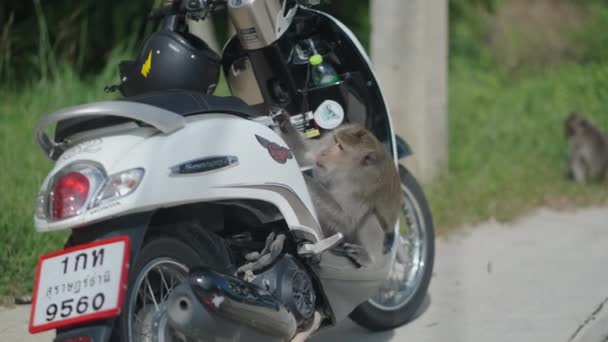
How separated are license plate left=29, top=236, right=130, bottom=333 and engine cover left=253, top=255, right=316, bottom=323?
0.71 metres

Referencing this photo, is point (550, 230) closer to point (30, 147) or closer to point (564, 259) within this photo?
point (564, 259)

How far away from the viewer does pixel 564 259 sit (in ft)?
21.2

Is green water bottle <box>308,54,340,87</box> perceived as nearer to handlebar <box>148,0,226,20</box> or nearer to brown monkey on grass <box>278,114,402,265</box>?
brown monkey on grass <box>278,114,402,265</box>

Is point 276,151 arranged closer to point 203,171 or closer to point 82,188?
point 203,171

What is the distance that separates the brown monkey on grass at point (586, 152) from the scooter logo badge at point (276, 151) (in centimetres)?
492

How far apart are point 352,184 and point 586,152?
177 inches

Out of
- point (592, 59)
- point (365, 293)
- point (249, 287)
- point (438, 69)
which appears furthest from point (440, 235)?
point (592, 59)

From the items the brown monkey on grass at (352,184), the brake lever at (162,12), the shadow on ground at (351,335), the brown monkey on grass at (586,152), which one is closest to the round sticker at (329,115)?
the brown monkey on grass at (352,184)

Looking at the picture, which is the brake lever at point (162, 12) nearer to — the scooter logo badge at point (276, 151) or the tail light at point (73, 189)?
the scooter logo badge at point (276, 151)

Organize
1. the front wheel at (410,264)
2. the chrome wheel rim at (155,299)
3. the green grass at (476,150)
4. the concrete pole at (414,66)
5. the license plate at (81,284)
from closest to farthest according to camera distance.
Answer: the license plate at (81,284) < the chrome wheel rim at (155,299) < the front wheel at (410,264) < the green grass at (476,150) < the concrete pole at (414,66)

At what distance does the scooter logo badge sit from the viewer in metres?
3.83

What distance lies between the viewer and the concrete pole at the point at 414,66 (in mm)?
7293

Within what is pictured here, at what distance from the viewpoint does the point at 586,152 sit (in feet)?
27.0

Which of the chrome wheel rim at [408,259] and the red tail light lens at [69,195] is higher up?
the red tail light lens at [69,195]
